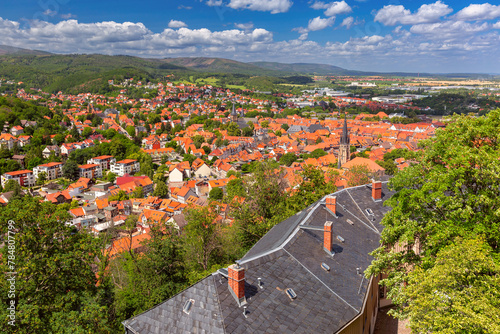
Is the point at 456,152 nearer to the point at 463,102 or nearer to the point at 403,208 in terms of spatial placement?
the point at 403,208

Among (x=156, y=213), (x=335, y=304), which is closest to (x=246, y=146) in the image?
(x=156, y=213)

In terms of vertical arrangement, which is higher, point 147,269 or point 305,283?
point 305,283

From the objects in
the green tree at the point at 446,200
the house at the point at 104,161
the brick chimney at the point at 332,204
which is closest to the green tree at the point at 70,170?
the house at the point at 104,161

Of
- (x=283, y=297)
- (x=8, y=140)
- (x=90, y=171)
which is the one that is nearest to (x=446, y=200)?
(x=283, y=297)

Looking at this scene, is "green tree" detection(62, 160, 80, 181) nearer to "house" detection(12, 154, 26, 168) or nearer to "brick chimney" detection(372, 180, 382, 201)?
"house" detection(12, 154, 26, 168)

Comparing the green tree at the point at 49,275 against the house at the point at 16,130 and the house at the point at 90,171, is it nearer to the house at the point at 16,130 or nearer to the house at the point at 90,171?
the house at the point at 90,171

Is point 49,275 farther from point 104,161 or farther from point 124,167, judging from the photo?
point 104,161
